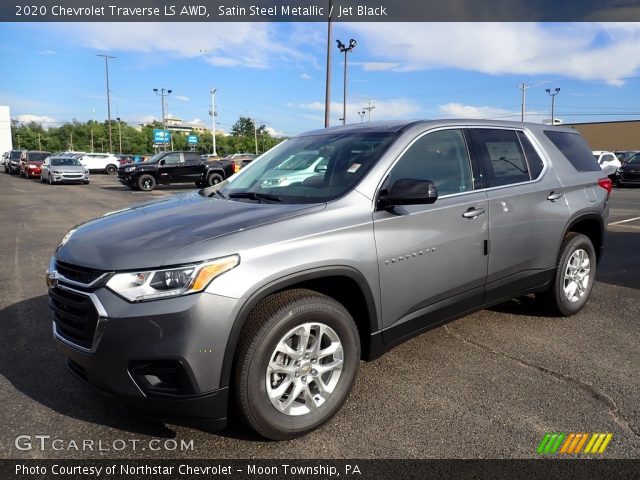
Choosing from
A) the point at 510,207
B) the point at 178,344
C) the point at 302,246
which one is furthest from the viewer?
the point at 510,207

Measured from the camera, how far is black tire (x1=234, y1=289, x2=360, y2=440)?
2467 mm

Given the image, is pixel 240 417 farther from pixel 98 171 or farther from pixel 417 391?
pixel 98 171

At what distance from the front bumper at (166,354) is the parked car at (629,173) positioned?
85.0 ft

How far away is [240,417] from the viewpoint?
8.33 feet

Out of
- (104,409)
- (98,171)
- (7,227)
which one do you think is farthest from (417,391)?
(98,171)

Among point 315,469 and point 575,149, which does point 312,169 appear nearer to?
point 315,469

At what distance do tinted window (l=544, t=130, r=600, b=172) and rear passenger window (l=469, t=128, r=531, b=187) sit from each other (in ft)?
2.14

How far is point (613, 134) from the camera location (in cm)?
7206

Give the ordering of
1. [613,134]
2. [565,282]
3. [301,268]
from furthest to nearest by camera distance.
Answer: [613,134]
[565,282]
[301,268]

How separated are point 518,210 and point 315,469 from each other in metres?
2.55

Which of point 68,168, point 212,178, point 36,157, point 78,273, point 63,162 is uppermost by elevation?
point 36,157

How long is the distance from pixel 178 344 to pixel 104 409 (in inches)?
44.3

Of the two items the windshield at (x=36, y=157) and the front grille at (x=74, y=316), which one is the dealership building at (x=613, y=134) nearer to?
the windshield at (x=36, y=157)

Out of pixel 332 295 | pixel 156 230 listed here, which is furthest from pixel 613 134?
pixel 156 230
